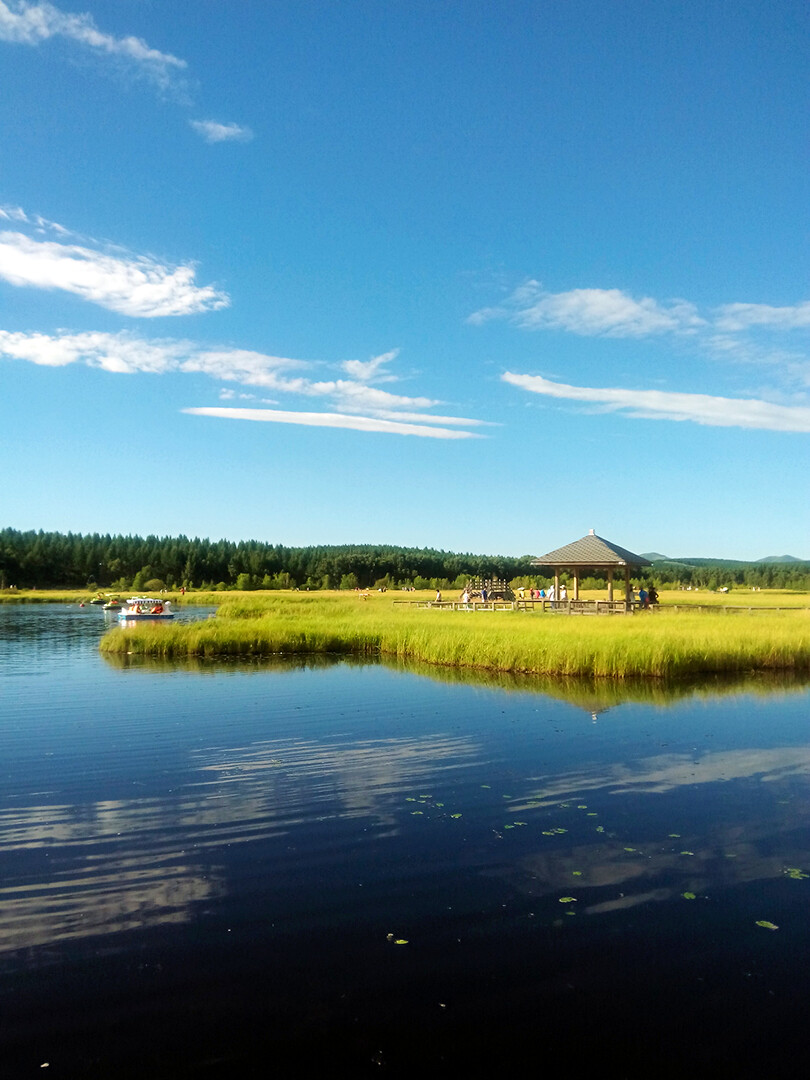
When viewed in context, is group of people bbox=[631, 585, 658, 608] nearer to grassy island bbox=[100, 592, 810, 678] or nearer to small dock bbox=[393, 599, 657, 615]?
small dock bbox=[393, 599, 657, 615]

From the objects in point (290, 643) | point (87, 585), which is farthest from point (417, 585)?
point (290, 643)

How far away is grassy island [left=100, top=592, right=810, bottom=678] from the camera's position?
2520cm

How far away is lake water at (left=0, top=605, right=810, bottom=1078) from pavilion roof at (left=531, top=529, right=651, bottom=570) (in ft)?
83.8

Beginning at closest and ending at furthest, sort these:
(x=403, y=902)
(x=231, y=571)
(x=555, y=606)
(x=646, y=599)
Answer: (x=403, y=902) → (x=555, y=606) → (x=646, y=599) → (x=231, y=571)

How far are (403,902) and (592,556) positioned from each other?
118 ft

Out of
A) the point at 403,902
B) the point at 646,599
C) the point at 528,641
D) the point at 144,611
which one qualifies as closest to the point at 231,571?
the point at 144,611

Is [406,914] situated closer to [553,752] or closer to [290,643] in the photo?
[553,752]

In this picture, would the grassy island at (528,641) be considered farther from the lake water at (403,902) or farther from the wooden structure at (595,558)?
the lake water at (403,902)

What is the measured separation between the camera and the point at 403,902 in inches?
320

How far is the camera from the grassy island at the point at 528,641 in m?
25.2

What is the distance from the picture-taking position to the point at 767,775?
13.2 meters

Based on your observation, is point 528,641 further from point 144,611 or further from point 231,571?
point 231,571

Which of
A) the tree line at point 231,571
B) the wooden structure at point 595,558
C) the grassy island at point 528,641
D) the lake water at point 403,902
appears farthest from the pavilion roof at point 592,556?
the tree line at point 231,571

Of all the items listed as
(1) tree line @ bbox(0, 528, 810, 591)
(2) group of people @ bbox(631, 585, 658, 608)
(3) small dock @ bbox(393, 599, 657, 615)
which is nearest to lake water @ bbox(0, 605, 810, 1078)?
(3) small dock @ bbox(393, 599, 657, 615)
